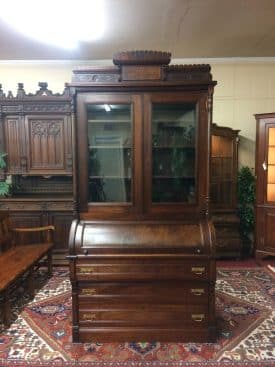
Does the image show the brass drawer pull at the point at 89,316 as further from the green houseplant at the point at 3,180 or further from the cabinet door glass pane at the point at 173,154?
the green houseplant at the point at 3,180

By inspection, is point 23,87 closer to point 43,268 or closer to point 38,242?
point 38,242

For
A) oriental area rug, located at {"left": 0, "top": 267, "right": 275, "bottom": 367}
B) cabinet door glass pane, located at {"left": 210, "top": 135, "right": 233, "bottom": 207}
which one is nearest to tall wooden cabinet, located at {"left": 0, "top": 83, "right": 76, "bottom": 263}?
oriental area rug, located at {"left": 0, "top": 267, "right": 275, "bottom": 367}

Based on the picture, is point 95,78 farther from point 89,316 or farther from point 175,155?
point 89,316

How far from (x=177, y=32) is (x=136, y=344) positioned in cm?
333

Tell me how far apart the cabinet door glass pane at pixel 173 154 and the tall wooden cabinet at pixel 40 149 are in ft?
6.44

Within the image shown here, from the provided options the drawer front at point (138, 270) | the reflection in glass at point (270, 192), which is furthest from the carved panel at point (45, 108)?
the reflection in glass at point (270, 192)

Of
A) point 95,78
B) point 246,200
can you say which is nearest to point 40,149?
point 95,78

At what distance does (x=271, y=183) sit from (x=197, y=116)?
2410 mm

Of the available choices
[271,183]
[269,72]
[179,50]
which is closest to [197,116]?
[179,50]

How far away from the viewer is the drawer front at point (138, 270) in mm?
2307

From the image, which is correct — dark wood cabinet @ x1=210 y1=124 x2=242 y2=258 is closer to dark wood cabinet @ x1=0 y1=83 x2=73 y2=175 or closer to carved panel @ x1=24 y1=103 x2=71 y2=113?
dark wood cabinet @ x1=0 y1=83 x2=73 y2=175

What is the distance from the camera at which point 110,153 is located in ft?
8.17

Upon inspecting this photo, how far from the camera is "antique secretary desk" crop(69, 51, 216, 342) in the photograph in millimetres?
2301

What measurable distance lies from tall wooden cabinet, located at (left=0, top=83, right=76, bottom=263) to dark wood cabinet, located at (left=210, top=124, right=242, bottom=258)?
2.10 meters
